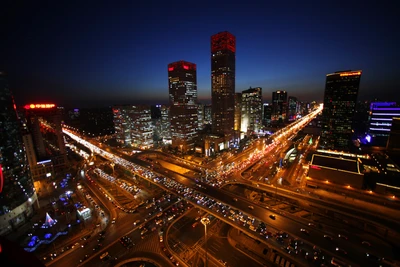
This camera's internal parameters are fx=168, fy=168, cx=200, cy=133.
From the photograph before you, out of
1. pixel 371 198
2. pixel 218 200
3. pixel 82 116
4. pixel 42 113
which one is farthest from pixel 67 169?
pixel 82 116

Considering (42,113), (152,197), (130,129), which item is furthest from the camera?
(130,129)

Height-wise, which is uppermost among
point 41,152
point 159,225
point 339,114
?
point 339,114

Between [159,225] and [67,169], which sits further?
[67,169]

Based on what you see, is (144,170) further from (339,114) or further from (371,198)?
(339,114)

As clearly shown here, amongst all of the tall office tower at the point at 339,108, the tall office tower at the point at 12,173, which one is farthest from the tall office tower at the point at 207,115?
the tall office tower at the point at 12,173

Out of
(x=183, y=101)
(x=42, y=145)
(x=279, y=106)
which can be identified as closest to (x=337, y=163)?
(x=183, y=101)

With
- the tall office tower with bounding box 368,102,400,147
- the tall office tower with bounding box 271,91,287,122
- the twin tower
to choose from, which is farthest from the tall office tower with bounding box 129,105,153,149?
the tall office tower with bounding box 271,91,287,122
